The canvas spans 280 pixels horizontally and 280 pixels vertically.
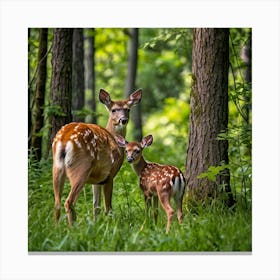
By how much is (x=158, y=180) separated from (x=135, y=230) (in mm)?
630

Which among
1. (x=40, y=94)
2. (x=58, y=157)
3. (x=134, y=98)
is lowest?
(x=58, y=157)

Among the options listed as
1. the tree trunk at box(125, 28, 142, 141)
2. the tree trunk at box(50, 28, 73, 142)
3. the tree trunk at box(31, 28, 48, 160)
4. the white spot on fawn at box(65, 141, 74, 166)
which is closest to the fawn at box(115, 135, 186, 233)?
the white spot on fawn at box(65, 141, 74, 166)

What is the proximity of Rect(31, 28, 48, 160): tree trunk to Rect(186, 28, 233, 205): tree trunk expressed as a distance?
2053 millimetres

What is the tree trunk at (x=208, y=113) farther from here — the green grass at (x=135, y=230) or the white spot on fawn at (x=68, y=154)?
the white spot on fawn at (x=68, y=154)

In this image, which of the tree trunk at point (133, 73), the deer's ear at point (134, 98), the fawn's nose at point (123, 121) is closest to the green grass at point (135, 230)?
the fawn's nose at point (123, 121)

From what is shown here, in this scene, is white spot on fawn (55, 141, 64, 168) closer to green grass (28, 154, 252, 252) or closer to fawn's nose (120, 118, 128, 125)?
green grass (28, 154, 252, 252)

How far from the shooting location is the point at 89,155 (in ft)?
22.6

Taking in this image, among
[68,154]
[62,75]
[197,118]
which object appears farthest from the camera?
[62,75]

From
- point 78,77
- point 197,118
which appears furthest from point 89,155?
point 78,77

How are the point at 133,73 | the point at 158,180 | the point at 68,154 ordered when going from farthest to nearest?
the point at 133,73
the point at 158,180
the point at 68,154

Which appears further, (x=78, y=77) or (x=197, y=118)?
(x=78, y=77)

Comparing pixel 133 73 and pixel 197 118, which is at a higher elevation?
pixel 133 73

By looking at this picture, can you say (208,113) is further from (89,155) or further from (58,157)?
(58,157)

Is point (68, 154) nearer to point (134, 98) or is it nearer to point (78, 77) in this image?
point (134, 98)
